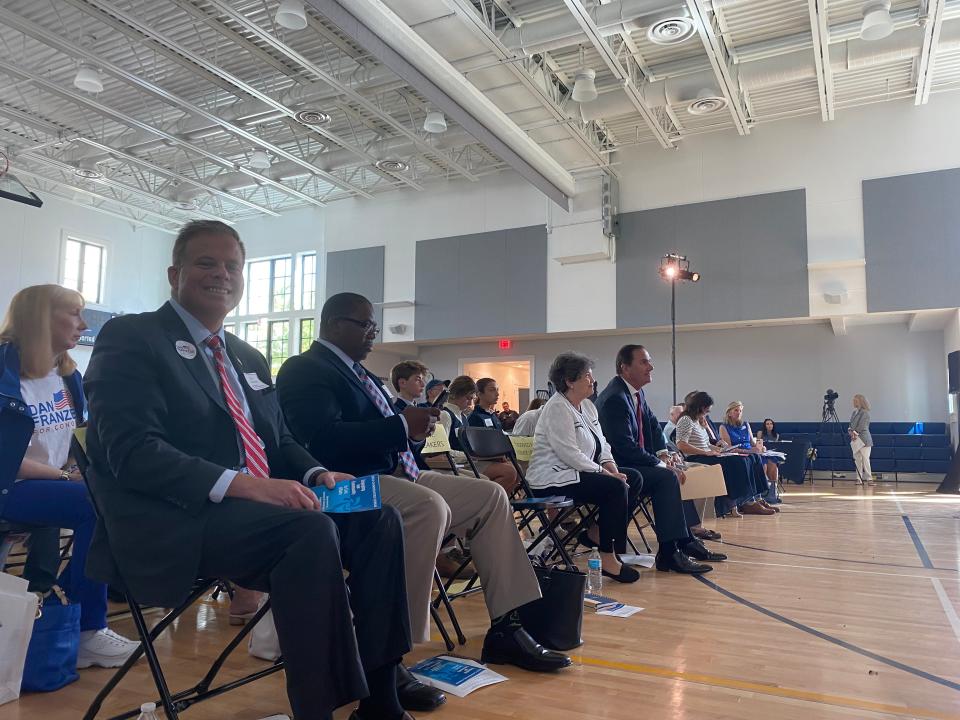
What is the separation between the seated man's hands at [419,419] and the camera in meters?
2.03

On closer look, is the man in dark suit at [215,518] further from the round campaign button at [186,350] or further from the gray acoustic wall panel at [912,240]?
the gray acoustic wall panel at [912,240]

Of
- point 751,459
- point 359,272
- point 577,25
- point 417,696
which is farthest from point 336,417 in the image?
point 359,272

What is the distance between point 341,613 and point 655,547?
3.69m

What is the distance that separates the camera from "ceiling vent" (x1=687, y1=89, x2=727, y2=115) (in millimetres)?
9164

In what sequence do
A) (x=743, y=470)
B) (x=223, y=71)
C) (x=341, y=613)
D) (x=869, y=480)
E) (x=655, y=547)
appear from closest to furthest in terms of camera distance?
(x=341, y=613) → (x=655, y=547) → (x=743, y=470) → (x=223, y=71) → (x=869, y=480)

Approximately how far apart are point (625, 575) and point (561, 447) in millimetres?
760

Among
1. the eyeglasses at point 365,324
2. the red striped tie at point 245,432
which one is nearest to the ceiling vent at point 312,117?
the eyeglasses at point 365,324

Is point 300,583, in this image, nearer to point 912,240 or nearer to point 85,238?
point 912,240

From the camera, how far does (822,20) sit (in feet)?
25.3

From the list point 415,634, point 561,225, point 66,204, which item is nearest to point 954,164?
point 561,225

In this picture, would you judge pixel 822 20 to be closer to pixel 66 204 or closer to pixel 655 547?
pixel 655 547

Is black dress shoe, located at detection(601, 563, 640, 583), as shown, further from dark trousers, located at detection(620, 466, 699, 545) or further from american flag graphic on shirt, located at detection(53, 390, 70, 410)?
american flag graphic on shirt, located at detection(53, 390, 70, 410)

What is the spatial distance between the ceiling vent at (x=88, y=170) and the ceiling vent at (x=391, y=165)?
4937 mm

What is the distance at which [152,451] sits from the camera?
1.43 m
